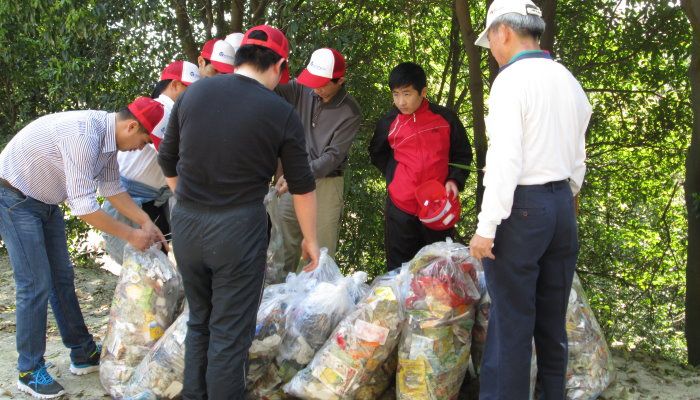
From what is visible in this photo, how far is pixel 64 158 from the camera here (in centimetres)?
313

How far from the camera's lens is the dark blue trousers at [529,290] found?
263 cm

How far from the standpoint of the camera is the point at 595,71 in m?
6.83

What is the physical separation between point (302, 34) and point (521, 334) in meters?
3.19

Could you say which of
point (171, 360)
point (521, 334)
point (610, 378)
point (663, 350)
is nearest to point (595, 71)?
point (663, 350)

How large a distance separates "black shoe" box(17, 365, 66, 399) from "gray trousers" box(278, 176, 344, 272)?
1.51 metres

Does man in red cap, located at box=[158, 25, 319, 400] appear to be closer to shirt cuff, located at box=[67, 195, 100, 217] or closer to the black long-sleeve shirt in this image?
the black long-sleeve shirt

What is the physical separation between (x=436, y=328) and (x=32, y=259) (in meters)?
1.95

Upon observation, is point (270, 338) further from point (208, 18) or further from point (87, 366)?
point (208, 18)

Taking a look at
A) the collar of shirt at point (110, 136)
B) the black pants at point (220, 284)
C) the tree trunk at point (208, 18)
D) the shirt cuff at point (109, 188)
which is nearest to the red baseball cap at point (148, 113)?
the collar of shirt at point (110, 136)

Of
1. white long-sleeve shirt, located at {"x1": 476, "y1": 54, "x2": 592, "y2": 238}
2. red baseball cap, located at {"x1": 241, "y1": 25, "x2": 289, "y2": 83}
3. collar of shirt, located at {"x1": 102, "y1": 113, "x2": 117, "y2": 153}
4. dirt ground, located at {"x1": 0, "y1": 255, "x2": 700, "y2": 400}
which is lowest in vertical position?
dirt ground, located at {"x1": 0, "y1": 255, "x2": 700, "y2": 400}

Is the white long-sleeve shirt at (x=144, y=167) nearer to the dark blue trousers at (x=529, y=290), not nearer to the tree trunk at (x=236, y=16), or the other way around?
the dark blue trousers at (x=529, y=290)

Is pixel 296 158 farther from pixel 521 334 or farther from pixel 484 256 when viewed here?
pixel 521 334

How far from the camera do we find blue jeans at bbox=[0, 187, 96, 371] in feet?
10.8

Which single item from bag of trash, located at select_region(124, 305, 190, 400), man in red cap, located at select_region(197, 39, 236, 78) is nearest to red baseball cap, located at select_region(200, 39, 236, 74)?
man in red cap, located at select_region(197, 39, 236, 78)
